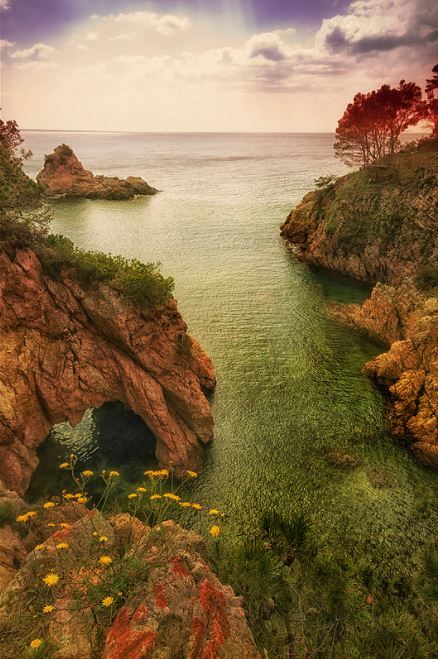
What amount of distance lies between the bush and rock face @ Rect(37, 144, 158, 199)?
3374 inches

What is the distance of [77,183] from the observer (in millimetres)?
106188

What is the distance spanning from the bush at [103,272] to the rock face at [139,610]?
13.2 metres

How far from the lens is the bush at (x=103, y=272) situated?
70.8 ft

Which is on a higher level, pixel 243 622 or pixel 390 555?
pixel 243 622

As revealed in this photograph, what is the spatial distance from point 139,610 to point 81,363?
15.5 meters

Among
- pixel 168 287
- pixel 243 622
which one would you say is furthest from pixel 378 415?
pixel 243 622

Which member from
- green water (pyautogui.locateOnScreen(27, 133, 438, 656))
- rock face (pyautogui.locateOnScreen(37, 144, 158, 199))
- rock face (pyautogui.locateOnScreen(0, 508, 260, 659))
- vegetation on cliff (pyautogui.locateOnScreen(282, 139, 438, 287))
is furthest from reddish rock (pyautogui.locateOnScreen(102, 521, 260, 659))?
rock face (pyautogui.locateOnScreen(37, 144, 158, 199))

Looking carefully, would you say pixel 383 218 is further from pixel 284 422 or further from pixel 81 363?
pixel 81 363

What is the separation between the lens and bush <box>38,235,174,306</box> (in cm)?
2158

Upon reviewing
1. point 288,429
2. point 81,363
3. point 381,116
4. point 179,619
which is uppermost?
point 381,116

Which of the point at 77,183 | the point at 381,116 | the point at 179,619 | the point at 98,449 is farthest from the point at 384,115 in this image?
the point at 77,183

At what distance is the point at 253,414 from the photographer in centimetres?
2612

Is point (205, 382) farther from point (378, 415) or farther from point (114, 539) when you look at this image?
point (114, 539)

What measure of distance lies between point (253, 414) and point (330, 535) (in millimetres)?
9347
